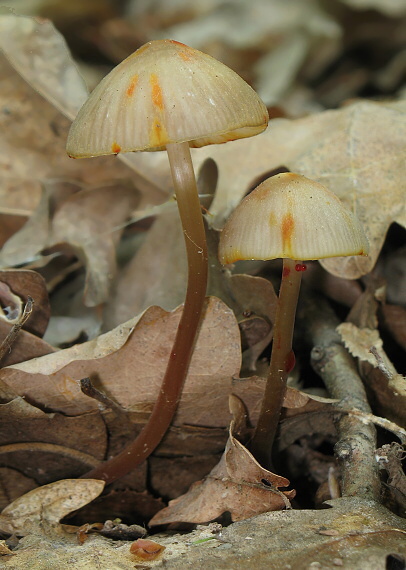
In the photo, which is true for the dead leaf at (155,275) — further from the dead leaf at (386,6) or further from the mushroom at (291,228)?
the dead leaf at (386,6)

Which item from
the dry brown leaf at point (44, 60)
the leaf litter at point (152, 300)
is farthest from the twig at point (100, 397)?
the dry brown leaf at point (44, 60)

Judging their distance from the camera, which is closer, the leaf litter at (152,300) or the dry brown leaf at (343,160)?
the leaf litter at (152,300)

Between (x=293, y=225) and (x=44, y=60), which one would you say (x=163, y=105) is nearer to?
(x=293, y=225)

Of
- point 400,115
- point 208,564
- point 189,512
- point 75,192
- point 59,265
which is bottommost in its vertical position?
point 189,512

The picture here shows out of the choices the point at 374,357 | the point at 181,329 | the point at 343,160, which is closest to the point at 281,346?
the point at 181,329

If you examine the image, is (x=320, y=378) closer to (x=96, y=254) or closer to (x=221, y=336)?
(x=221, y=336)

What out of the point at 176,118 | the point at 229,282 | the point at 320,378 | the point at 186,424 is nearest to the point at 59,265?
the point at 229,282

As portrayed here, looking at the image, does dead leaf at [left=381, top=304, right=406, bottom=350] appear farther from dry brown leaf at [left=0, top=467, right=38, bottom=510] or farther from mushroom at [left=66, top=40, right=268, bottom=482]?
dry brown leaf at [left=0, top=467, right=38, bottom=510]
